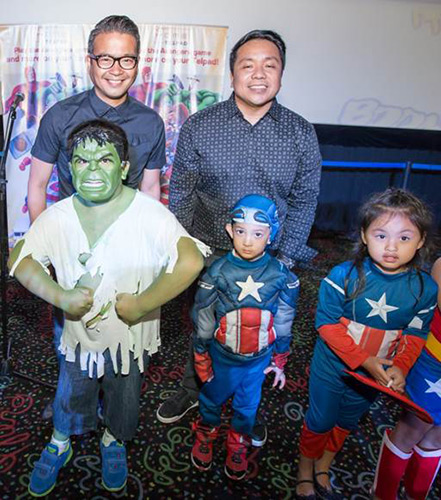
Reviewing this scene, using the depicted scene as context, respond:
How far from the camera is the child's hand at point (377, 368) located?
4.39 feet

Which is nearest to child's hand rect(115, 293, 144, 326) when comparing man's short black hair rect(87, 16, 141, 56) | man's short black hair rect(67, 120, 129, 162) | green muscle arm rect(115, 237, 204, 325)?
green muscle arm rect(115, 237, 204, 325)

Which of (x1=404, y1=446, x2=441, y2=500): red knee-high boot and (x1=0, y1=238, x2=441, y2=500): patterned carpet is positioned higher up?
(x1=404, y1=446, x2=441, y2=500): red knee-high boot

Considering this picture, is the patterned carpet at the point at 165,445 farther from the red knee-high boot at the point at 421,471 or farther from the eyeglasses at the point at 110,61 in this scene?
the eyeglasses at the point at 110,61

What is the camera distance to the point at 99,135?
125 cm

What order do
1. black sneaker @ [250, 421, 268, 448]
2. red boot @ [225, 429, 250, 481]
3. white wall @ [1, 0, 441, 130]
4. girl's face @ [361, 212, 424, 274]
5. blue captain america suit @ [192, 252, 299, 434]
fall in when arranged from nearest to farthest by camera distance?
girl's face @ [361, 212, 424, 274]
blue captain america suit @ [192, 252, 299, 434]
red boot @ [225, 429, 250, 481]
black sneaker @ [250, 421, 268, 448]
white wall @ [1, 0, 441, 130]

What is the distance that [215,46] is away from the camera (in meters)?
3.79

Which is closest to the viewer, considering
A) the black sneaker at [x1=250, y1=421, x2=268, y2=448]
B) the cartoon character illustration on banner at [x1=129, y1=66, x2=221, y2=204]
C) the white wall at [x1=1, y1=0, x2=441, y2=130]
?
the black sneaker at [x1=250, y1=421, x2=268, y2=448]

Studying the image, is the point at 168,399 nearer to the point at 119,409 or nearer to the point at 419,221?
the point at 119,409

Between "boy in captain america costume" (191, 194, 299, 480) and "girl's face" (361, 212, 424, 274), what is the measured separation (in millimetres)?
309

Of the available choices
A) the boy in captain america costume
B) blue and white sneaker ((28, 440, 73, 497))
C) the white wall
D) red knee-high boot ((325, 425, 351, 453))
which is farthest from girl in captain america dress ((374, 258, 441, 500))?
the white wall

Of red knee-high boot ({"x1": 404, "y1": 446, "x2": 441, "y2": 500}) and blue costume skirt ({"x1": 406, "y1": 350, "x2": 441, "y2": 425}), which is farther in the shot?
red knee-high boot ({"x1": 404, "y1": 446, "x2": 441, "y2": 500})

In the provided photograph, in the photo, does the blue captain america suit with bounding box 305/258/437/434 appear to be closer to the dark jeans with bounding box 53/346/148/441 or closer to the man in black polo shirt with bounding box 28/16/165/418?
the dark jeans with bounding box 53/346/148/441

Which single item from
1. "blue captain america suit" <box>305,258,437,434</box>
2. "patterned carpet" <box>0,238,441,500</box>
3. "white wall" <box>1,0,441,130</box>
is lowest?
"patterned carpet" <box>0,238,441,500</box>

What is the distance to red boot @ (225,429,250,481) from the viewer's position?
166 cm
